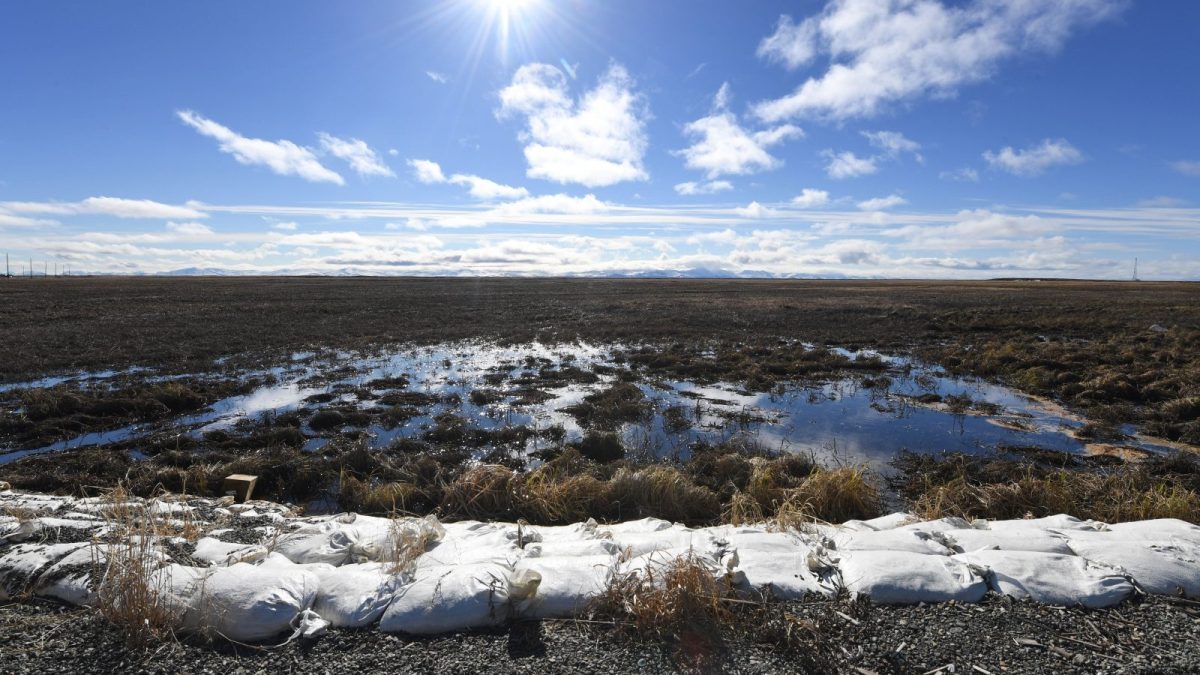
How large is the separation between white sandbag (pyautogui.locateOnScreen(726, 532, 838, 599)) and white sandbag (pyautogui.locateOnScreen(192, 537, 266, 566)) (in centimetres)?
399

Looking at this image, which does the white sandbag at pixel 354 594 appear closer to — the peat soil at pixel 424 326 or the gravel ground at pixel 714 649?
the gravel ground at pixel 714 649

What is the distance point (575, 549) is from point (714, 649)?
1.77 m

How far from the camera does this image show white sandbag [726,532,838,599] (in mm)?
4113

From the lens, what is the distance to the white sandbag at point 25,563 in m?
4.02

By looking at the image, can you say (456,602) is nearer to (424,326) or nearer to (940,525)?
(940,525)

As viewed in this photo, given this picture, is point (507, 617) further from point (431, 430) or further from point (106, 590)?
point (431, 430)

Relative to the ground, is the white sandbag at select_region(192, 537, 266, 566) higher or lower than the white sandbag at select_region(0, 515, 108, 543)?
lower

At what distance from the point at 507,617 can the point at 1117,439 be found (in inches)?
475

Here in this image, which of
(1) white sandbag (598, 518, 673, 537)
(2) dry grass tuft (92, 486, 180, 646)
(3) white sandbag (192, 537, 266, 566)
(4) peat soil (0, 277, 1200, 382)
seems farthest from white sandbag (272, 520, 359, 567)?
(4) peat soil (0, 277, 1200, 382)

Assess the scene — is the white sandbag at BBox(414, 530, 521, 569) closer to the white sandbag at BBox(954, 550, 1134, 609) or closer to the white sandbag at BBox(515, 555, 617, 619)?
the white sandbag at BBox(515, 555, 617, 619)

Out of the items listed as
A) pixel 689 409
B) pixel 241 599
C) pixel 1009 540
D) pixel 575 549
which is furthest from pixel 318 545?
pixel 689 409

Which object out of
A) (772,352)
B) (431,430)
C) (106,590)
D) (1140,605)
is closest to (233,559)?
(106,590)

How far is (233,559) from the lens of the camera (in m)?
4.54

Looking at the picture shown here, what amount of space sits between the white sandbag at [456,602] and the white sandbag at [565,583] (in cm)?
10
